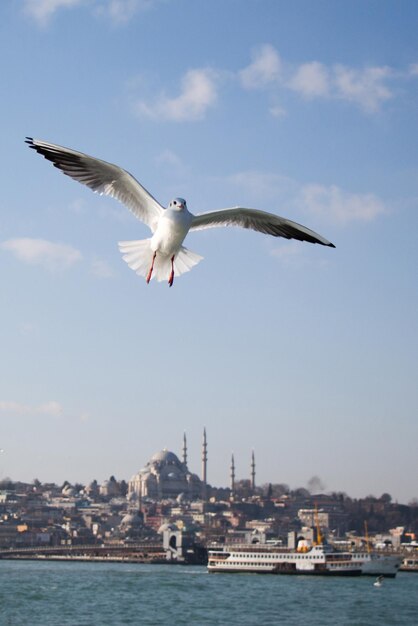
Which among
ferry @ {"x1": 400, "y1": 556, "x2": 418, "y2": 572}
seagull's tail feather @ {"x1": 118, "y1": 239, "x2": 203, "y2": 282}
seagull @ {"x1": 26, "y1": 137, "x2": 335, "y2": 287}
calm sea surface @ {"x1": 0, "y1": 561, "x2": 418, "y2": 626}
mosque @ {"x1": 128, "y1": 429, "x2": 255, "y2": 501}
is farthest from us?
mosque @ {"x1": 128, "y1": 429, "x2": 255, "y2": 501}

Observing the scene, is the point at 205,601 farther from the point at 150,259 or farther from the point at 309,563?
the point at 150,259

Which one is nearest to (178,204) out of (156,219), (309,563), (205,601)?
(156,219)

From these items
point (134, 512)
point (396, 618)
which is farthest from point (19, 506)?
point (396, 618)

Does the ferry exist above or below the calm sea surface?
above

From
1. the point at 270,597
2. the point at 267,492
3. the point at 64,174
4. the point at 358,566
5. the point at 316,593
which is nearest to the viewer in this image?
the point at 64,174

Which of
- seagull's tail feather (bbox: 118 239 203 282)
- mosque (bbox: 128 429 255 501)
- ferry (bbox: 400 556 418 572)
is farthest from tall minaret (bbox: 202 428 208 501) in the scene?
seagull's tail feather (bbox: 118 239 203 282)

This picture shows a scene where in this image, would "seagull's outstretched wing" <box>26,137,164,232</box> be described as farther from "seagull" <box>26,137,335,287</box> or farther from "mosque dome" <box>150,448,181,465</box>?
"mosque dome" <box>150,448,181,465</box>

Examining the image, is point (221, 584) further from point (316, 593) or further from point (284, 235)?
point (284, 235)
